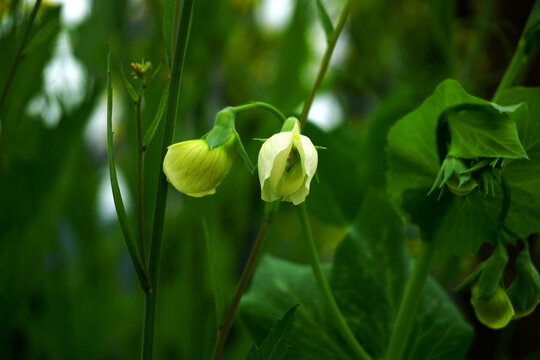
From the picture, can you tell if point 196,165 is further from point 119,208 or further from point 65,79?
point 65,79

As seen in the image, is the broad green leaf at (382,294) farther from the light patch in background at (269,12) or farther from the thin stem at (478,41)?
the light patch in background at (269,12)

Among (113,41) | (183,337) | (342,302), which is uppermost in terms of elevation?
(113,41)

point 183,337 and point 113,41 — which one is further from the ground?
point 113,41

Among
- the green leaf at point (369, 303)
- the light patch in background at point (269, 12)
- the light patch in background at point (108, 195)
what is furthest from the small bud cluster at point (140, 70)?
the light patch in background at point (269, 12)

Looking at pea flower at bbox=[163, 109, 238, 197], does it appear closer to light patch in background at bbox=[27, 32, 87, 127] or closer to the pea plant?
the pea plant

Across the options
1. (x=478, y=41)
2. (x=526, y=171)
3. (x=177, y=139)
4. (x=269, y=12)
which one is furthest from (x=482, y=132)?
(x=269, y=12)

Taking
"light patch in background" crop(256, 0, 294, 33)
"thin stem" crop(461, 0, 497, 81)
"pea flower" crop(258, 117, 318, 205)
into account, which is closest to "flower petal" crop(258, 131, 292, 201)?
"pea flower" crop(258, 117, 318, 205)

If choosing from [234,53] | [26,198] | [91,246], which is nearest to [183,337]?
[91,246]

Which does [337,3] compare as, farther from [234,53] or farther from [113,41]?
[113,41]
